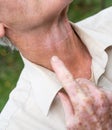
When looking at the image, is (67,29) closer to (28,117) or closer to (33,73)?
(33,73)

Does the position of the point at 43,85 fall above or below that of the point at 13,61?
above

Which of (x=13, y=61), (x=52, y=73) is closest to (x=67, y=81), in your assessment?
(x=52, y=73)

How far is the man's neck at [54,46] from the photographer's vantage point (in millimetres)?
2215

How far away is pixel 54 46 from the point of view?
7.29ft

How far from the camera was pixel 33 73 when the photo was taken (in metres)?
2.24

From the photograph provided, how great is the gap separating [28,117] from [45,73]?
7.4 inches

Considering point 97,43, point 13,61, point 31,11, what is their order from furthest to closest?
point 13,61
point 97,43
point 31,11

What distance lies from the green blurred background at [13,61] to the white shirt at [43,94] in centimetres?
124

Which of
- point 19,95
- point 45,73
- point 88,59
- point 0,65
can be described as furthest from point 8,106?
point 0,65

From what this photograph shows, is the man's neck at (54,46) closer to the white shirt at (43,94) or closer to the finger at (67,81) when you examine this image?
the white shirt at (43,94)

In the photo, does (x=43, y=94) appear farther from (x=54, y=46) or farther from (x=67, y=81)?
(x=67, y=81)

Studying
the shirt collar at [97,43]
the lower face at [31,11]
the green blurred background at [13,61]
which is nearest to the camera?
the lower face at [31,11]

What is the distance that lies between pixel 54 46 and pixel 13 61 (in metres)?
1.71

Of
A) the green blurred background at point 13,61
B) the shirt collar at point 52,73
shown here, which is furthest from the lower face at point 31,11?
the green blurred background at point 13,61
